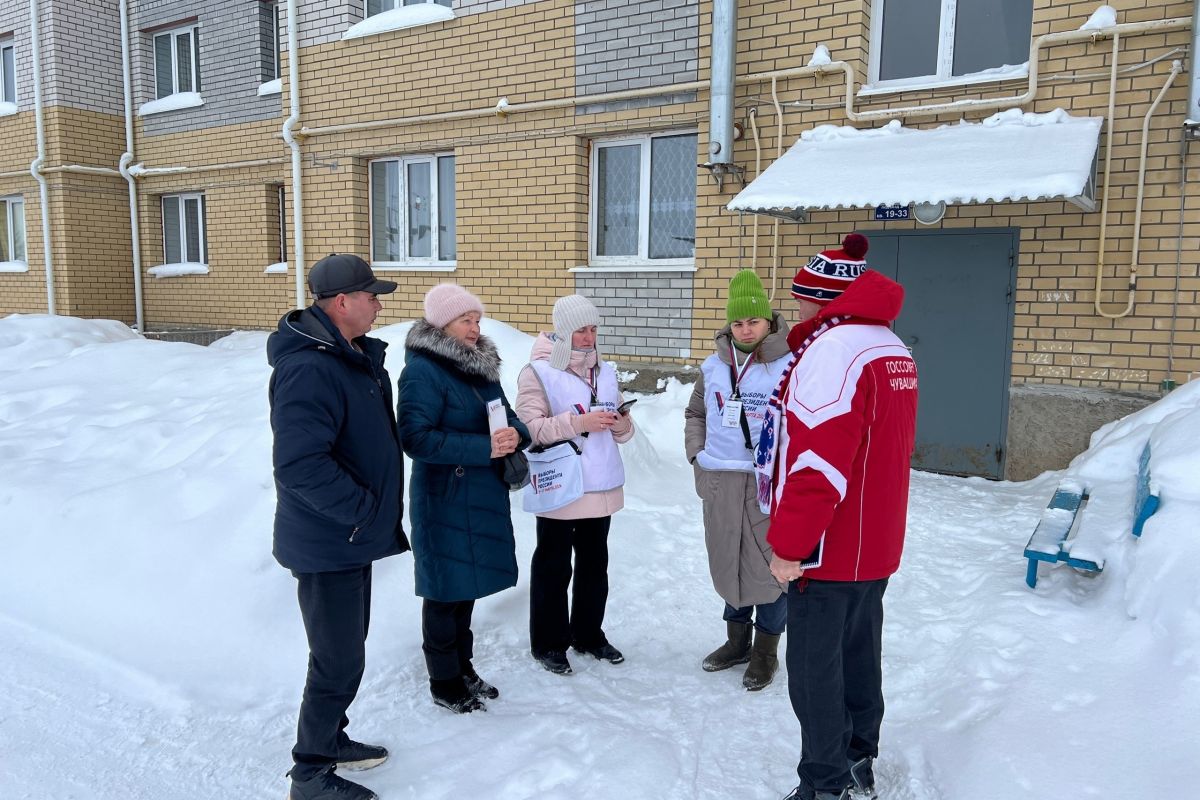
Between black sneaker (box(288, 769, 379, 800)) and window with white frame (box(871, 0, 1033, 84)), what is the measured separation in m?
6.41

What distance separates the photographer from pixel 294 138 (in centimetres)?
924

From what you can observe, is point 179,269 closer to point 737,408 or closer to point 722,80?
point 722,80

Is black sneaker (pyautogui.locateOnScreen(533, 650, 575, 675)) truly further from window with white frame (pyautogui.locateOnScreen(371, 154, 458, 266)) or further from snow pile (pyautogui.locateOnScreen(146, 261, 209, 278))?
snow pile (pyautogui.locateOnScreen(146, 261, 209, 278))

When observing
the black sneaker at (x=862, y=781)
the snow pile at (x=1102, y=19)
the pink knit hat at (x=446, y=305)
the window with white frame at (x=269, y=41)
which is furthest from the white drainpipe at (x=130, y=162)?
Result: the black sneaker at (x=862, y=781)

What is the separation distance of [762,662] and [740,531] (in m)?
0.55

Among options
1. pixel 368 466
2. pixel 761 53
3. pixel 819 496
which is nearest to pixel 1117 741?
pixel 819 496

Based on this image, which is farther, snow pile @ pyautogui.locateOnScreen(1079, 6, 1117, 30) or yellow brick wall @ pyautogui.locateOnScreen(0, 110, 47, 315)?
yellow brick wall @ pyautogui.locateOnScreen(0, 110, 47, 315)

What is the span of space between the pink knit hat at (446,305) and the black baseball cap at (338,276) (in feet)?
1.57

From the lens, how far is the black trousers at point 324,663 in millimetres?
2430

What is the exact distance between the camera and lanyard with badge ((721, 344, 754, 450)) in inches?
125

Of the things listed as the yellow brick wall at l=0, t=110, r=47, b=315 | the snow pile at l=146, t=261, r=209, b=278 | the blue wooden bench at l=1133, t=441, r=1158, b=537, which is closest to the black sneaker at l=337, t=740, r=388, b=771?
the blue wooden bench at l=1133, t=441, r=1158, b=537

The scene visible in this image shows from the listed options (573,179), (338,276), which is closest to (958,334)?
(573,179)

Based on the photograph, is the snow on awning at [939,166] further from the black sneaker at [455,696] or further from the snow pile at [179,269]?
the snow pile at [179,269]

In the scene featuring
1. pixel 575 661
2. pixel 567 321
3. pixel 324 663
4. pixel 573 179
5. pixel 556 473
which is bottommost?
pixel 575 661
